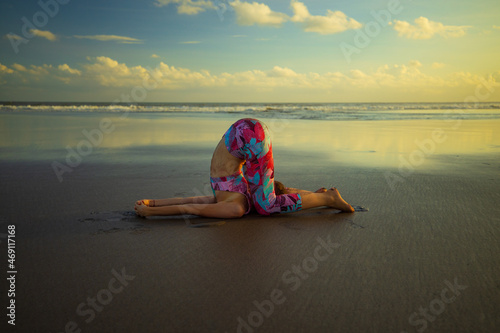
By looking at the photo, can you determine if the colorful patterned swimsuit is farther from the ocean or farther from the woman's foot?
the ocean

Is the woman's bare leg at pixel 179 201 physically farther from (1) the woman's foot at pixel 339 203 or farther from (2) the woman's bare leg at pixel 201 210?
Result: (1) the woman's foot at pixel 339 203

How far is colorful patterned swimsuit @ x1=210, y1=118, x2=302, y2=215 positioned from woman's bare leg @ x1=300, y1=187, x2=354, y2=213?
193 millimetres

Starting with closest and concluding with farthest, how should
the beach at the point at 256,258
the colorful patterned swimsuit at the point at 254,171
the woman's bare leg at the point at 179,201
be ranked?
the beach at the point at 256,258, the colorful patterned swimsuit at the point at 254,171, the woman's bare leg at the point at 179,201

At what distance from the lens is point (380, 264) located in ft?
8.84

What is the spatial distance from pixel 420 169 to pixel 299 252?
4.41 meters

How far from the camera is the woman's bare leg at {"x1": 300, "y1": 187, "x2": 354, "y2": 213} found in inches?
158

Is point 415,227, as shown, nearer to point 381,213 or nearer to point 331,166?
point 381,213

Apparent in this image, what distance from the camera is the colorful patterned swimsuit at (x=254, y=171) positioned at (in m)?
3.71

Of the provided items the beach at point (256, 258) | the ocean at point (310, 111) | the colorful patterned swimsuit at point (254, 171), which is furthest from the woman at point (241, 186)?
the ocean at point (310, 111)

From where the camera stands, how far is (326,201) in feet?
13.3

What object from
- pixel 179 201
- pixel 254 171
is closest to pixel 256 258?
pixel 254 171

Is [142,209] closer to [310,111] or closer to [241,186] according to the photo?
[241,186]

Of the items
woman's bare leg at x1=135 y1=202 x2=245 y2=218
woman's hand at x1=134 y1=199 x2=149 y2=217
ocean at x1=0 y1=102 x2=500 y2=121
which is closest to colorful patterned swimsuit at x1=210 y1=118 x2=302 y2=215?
woman's bare leg at x1=135 y1=202 x2=245 y2=218

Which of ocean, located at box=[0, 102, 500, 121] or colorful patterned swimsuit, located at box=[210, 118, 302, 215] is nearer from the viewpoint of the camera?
colorful patterned swimsuit, located at box=[210, 118, 302, 215]
